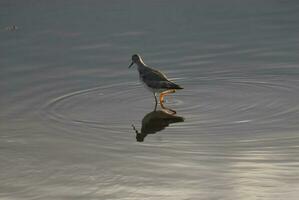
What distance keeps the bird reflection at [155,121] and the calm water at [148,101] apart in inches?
1.7

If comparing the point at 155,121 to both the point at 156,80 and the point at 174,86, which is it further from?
the point at 156,80

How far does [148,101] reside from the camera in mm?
15258

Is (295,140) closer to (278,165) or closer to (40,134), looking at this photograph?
(278,165)

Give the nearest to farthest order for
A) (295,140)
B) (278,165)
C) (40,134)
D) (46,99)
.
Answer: (278,165), (295,140), (40,134), (46,99)

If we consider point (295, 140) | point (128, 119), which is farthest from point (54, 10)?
point (295, 140)

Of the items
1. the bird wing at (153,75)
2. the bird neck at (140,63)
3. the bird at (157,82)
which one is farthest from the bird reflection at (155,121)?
the bird neck at (140,63)

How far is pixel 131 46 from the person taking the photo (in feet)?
60.8

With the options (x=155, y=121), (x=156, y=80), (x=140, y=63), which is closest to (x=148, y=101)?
(x=156, y=80)

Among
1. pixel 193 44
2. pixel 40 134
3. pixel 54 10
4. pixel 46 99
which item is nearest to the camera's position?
pixel 40 134

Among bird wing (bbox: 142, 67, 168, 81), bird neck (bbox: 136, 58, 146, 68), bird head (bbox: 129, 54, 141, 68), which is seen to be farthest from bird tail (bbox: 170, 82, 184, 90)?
bird head (bbox: 129, 54, 141, 68)

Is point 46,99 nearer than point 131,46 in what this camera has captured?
Yes

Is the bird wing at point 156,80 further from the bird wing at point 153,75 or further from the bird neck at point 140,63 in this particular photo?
the bird neck at point 140,63

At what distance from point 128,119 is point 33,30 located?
691 cm

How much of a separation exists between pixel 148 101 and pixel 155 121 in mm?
1220
